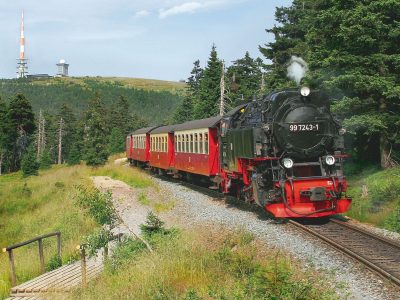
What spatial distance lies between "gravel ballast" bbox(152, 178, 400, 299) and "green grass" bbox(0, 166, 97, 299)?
125 inches

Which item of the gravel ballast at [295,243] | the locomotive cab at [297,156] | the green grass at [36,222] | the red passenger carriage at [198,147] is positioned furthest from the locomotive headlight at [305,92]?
the green grass at [36,222]

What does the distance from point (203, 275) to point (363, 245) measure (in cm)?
375

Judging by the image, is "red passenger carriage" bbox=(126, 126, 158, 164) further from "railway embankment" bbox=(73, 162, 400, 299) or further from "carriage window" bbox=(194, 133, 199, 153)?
"railway embankment" bbox=(73, 162, 400, 299)

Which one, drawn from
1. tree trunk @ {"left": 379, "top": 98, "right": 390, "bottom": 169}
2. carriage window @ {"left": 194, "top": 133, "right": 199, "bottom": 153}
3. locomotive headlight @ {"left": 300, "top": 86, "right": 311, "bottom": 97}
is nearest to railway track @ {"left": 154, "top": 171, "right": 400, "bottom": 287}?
locomotive headlight @ {"left": 300, "top": 86, "right": 311, "bottom": 97}

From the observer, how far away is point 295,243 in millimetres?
9562

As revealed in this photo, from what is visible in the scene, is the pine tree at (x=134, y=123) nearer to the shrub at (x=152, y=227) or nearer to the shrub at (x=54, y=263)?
the shrub at (x=54, y=263)

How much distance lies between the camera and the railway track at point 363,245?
749 cm

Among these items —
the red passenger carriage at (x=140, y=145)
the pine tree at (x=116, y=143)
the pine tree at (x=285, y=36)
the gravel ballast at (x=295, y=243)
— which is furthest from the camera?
the pine tree at (x=116, y=143)

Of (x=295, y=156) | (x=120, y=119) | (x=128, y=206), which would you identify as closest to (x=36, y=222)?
(x=128, y=206)

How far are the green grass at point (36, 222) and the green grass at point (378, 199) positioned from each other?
313 inches

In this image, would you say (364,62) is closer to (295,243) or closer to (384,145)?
(384,145)

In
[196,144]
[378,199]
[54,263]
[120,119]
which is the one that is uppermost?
[120,119]

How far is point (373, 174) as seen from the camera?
693 inches

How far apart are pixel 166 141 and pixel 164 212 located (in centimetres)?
1145
